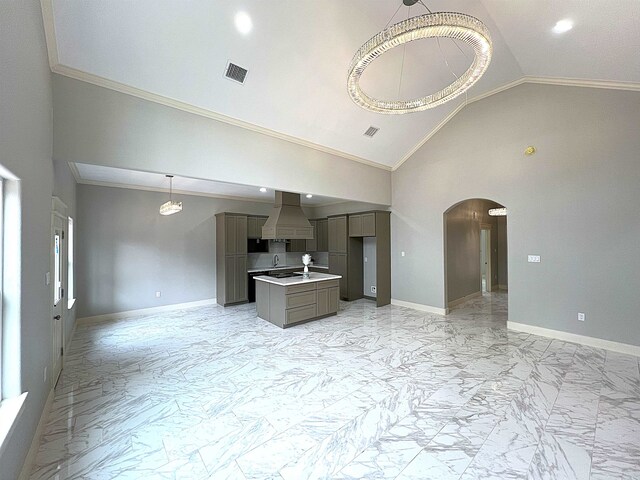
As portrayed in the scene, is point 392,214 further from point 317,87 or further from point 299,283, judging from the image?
point 317,87

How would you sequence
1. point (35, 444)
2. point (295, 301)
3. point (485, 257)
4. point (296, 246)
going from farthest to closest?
point (485, 257), point (296, 246), point (295, 301), point (35, 444)

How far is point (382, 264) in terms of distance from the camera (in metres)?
6.77

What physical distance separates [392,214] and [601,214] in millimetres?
3714

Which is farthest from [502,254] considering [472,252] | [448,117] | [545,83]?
[545,83]

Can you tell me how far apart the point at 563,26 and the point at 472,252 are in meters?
5.42

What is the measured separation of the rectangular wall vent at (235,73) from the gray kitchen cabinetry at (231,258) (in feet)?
12.5

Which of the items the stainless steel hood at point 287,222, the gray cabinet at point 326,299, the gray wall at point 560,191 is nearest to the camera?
the gray wall at point 560,191

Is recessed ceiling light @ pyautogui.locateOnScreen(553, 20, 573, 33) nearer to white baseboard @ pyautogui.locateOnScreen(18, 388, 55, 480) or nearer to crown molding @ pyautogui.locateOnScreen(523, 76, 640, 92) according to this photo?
crown molding @ pyautogui.locateOnScreen(523, 76, 640, 92)

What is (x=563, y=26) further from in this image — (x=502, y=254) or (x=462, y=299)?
(x=502, y=254)

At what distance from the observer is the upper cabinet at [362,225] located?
6723mm

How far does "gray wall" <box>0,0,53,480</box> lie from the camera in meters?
1.52

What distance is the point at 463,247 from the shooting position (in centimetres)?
709

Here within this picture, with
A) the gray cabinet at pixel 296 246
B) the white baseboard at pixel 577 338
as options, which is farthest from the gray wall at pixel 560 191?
the gray cabinet at pixel 296 246

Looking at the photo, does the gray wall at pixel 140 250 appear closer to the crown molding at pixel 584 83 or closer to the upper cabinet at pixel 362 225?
the upper cabinet at pixel 362 225
